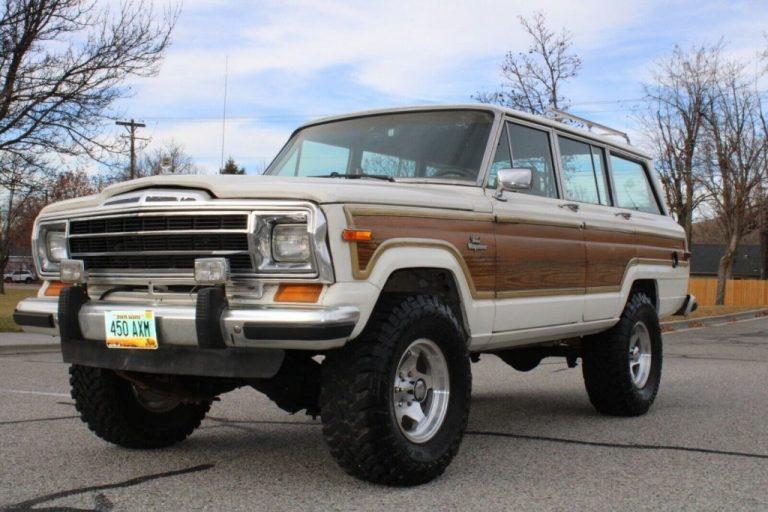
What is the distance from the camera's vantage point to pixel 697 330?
17.5 meters

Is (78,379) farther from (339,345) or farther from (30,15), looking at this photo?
(30,15)

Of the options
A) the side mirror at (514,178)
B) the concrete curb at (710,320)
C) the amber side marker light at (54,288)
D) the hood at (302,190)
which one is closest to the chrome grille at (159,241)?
the hood at (302,190)

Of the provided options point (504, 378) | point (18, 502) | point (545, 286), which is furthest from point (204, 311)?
point (504, 378)

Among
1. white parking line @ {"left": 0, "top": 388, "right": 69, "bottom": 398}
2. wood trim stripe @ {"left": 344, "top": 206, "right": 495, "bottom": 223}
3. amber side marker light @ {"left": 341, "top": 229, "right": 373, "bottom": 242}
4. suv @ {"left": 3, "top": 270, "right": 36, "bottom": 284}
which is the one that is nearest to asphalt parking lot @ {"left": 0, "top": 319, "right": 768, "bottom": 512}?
white parking line @ {"left": 0, "top": 388, "right": 69, "bottom": 398}

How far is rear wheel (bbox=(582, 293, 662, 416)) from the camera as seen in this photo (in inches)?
247

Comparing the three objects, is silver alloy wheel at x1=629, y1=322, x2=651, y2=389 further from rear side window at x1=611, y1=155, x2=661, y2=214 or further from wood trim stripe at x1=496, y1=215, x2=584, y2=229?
wood trim stripe at x1=496, y1=215, x2=584, y2=229

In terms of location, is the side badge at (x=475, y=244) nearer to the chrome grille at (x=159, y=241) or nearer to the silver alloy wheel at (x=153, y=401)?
the chrome grille at (x=159, y=241)

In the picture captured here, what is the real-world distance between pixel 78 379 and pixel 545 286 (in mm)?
2843

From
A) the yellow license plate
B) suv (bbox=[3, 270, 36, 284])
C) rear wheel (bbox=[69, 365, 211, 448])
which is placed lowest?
suv (bbox=[3, 270, 36, 284])

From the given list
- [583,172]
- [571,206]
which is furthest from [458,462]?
[583,172]

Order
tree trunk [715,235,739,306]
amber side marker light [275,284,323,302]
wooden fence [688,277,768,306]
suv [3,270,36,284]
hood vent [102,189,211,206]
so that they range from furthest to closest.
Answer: suv [3,270,36,284] < wooden fence [688,277,768,306] < tree trunk [715,235,739,306] < hood vent [102,189,211,206] < amber side marker light [275,284,323,302]

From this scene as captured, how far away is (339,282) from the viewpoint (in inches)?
149

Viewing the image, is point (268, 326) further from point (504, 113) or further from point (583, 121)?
point (583, 121)

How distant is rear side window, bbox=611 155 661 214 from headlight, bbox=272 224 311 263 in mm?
→ 3640
